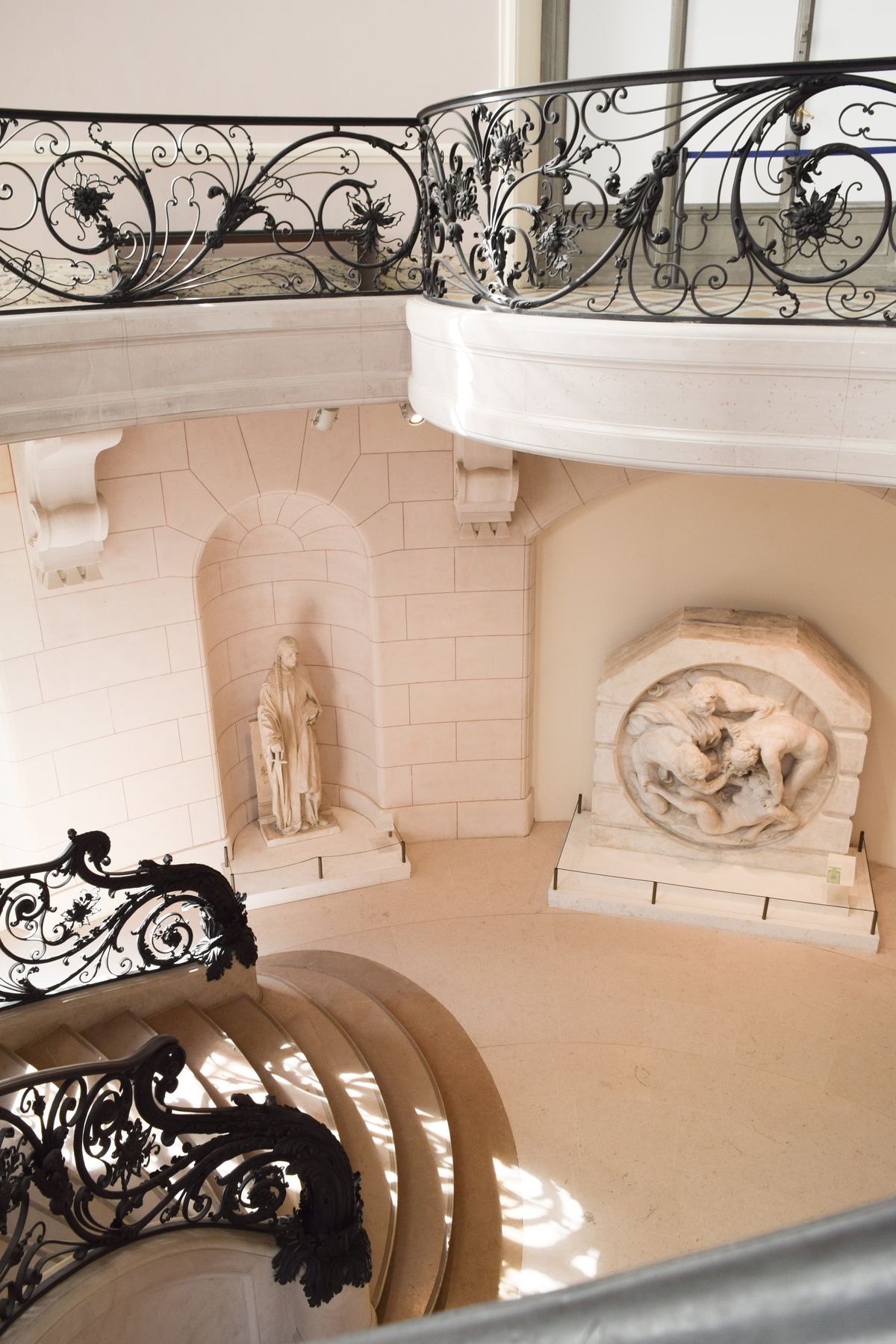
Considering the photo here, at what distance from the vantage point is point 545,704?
359 inches

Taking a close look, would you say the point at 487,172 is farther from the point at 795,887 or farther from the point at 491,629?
the point at 795,887

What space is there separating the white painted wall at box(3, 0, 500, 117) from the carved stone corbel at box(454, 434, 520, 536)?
2473 millimetres

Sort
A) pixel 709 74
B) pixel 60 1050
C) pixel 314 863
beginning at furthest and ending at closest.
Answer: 1. pixel 314 863
2. pixel 60 1050
3. pixel 709 74

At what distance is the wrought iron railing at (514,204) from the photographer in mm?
4207

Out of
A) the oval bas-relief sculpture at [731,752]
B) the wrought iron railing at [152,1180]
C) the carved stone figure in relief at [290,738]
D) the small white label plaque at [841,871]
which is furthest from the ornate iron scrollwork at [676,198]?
the small white label plaque at [841,871]

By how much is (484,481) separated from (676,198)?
12.1 feet

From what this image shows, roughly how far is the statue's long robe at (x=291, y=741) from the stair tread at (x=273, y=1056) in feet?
8.46

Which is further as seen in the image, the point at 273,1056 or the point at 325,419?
the point at 325,419

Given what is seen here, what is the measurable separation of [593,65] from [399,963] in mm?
6614

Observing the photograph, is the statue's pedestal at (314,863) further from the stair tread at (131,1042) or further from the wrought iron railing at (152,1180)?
the wrought iron railing at (152,1180)

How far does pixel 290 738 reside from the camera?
8.70 metres

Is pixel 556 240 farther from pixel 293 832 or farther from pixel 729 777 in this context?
pixel 293 832

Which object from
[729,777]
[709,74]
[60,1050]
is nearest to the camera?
[709,74]

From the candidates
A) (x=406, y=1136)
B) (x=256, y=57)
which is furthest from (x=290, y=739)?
(x=256, y=57)
